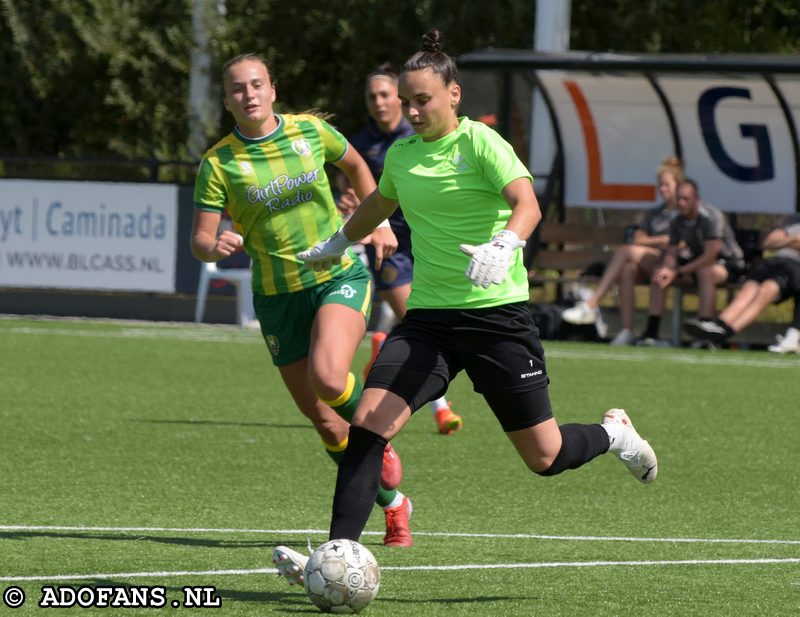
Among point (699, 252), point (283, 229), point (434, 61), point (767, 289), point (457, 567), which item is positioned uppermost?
point (434, 61)

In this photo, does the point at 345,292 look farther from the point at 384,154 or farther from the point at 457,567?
the point at 384,154

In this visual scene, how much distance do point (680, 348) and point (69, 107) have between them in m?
14.7

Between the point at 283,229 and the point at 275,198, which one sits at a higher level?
the point at 275,198

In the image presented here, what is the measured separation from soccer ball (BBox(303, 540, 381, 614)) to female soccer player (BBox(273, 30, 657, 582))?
410 mm

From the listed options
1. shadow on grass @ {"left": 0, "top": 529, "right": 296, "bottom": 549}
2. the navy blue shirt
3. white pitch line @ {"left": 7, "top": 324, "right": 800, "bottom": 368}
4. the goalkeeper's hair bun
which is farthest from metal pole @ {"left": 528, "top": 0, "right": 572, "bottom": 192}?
the goalkeeper's hair bun

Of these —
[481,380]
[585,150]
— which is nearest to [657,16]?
[585,150]

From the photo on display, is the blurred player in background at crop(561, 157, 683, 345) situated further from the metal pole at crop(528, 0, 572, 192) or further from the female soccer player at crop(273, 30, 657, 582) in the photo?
the female soccer player at crop(273, 30, 657, 582)

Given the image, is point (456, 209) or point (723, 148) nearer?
point (456, 209)

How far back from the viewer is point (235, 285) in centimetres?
2005

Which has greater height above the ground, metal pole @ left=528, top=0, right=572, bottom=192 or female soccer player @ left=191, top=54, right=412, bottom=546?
female soccer player @ left=191, top=54, right=412, bottom=546

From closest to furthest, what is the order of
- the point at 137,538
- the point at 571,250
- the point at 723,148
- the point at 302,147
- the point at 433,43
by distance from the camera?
the point at 433,43 → the point at 137,538 → the point at 302,147 → the point at 723,148 → the point at 571,250

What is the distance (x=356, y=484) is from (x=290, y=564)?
0.34m

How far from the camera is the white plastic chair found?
1953cm

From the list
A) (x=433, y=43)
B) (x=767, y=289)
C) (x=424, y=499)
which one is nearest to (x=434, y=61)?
(x=433, y=43)
